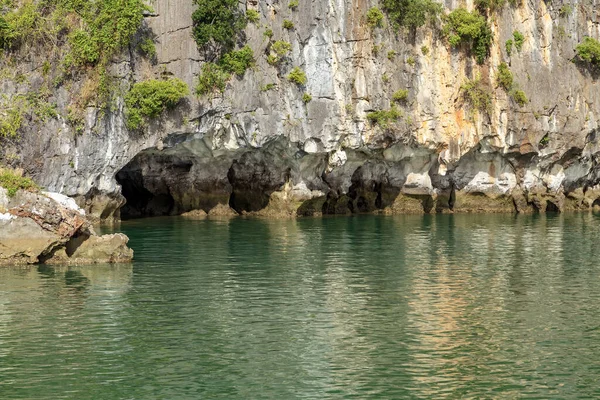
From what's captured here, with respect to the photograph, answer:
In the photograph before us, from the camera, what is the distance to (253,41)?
4756 cm

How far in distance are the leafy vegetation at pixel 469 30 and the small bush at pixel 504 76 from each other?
1.32m

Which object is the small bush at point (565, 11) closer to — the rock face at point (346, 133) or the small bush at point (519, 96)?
the rock face at point (346, 133)

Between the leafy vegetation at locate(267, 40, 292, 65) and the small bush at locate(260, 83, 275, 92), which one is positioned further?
the leafy vegetation at locate(267, 40, 292, 65)

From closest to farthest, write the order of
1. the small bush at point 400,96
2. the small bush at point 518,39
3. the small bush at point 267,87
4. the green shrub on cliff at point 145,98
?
1. the green shrub on cliff at point 145,98
2. the small bush at point 267,87
3. the small bush at point 400,96
4. the small bush at point 518,39

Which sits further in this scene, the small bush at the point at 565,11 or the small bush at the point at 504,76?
the small bush at the point at 565,11

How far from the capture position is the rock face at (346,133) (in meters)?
44.2

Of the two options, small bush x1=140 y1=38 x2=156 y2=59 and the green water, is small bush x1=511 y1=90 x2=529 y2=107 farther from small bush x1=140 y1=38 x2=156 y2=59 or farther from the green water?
small bush x1=140 y1=38 x2=156 y2=59

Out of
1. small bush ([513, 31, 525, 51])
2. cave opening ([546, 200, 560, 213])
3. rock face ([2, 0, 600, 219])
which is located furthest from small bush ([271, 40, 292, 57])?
cave opening ([546, 200, 560, 213])

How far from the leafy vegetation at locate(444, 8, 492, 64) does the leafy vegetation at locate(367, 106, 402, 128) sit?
5621mm

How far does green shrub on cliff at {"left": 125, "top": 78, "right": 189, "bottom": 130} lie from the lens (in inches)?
1716

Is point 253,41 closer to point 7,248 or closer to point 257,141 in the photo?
point 257,141

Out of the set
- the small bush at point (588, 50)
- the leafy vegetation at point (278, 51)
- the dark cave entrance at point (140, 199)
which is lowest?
the dark cave entrance at point (140, 199)

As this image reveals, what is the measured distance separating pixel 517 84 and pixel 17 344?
131ft

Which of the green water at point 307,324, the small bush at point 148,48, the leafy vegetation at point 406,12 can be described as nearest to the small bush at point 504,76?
the leafy vegetation at point 406,12
